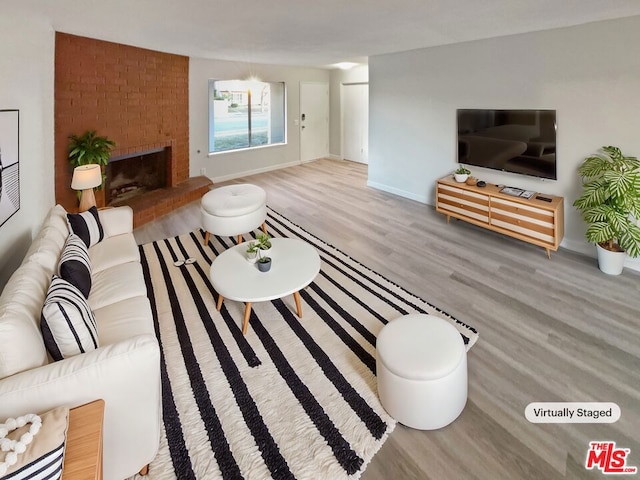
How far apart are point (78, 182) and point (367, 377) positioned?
10.8ft

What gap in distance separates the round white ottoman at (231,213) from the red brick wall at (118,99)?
5.52ft

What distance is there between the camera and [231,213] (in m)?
3.63

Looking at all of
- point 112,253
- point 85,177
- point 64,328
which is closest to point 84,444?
point 64,328

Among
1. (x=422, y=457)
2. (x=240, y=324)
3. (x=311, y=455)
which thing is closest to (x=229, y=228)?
(x=240, y=324)

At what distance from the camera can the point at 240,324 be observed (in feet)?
8.45

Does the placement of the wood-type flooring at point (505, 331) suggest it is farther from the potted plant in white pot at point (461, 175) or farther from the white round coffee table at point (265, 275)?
the white round coffee table at point (265, 275)

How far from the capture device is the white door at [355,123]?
815cm

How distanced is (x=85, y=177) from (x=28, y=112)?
72 centimetres

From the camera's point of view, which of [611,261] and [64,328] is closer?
[64,328]

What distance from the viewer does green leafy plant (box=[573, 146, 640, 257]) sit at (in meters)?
2.92

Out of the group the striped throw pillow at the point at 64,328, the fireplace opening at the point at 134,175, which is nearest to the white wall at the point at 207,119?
the fireplace opening at the point at 134,175

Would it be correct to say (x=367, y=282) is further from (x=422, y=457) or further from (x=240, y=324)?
(x=422, y=457)

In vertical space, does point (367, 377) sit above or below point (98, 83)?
below

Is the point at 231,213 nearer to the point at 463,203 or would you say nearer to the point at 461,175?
the point at 463,203
